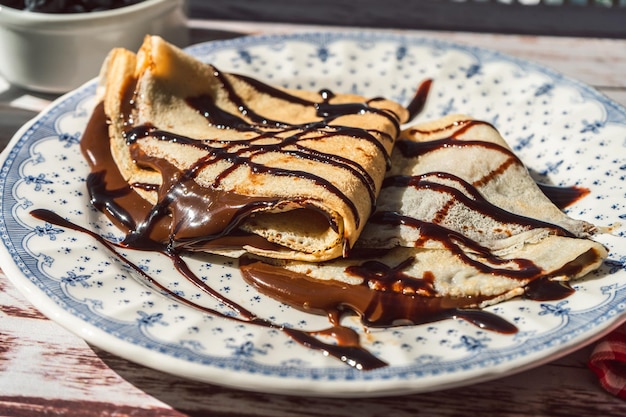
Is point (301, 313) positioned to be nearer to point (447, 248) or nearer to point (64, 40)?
point (447, 248)

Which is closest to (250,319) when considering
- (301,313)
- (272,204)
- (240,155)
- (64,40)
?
(301,313)

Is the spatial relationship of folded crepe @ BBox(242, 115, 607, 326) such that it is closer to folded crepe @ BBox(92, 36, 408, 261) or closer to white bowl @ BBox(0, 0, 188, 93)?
folded crepe @ BBox(92, 36, 408, 261)

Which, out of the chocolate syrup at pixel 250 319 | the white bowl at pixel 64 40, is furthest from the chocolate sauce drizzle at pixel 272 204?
the white bowl at pixel 64 40

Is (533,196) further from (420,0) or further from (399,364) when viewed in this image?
(420,0)

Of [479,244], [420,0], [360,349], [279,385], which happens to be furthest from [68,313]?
[420,0]

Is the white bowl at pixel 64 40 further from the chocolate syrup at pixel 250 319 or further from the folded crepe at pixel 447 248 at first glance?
the folded crepe at pixel 447 248
